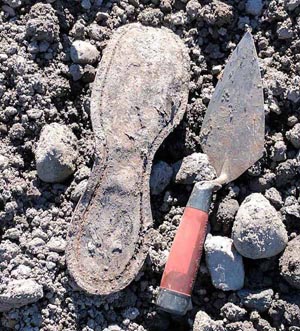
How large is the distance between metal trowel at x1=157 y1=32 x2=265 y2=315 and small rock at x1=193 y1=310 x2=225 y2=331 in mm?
140

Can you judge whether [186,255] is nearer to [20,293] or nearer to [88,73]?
[20,293]

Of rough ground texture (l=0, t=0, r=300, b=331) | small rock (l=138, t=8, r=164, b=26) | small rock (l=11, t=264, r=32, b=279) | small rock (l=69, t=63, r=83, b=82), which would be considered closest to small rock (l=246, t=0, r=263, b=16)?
rough ground texture (l=0, t=0, r=300, b=331)

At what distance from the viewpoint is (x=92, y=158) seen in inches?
76.7

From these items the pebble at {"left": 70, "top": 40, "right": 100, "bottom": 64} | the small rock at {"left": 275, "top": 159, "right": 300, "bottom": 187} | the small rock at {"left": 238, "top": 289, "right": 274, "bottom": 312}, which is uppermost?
the pebble at {"left": 70, "top": 40, "right": 100, "bottom": 64}

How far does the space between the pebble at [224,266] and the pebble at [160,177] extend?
0.18m

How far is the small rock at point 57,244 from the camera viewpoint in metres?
1.88

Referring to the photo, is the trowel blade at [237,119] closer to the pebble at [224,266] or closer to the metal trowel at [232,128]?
the metal trowel at [232,128]

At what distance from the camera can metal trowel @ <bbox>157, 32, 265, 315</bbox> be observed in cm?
188

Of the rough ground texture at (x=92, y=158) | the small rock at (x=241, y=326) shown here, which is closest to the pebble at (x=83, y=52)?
the rough ground texture at (x=92, y=158)

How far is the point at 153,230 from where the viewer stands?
191cm

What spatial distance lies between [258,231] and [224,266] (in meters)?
0.12

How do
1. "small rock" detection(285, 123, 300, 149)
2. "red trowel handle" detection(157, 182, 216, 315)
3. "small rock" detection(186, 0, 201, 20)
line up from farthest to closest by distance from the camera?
"small rock" detection(186, 0, 201, 20) → "small rock" detection(285, 123, 300, 149) → "red trowel handle" detection(157, 182, 216, 315)

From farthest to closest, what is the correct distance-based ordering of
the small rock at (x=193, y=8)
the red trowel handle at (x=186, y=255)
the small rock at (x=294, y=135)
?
the small rock at (x=193, y=8) → the small rock at (x=294, y=135) → the red trowel handle at (x=186, y=255)

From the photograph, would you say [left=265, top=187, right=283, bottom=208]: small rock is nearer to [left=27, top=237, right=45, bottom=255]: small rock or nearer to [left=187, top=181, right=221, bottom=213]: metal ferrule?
[left=187, top=181, right=221, bottom=213]: metal ferrule
